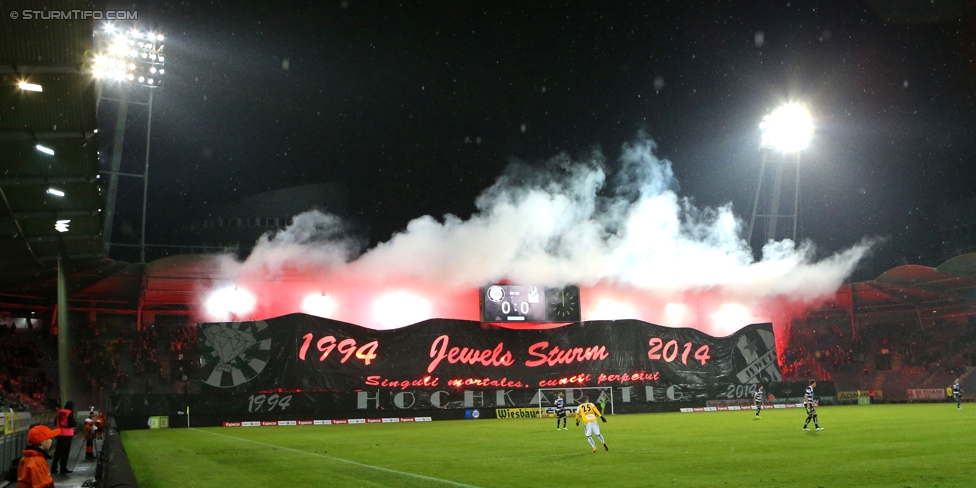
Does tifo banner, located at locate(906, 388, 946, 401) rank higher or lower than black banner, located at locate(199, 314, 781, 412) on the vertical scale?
lower

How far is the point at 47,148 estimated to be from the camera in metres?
26.6

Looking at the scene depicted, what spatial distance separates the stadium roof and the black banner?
9.39m

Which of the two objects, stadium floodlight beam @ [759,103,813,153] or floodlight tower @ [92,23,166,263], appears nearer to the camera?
floodlight tower @ [92,23,166,263]

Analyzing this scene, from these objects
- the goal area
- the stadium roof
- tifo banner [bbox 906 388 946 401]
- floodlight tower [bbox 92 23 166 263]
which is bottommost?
tifo banner [bbox 906 388 946 401]

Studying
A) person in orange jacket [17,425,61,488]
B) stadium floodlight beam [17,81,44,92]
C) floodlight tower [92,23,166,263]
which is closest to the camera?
person in orange jacket [17,425,61,488]

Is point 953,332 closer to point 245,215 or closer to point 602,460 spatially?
point 602,460

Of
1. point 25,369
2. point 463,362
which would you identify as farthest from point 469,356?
point 25,369

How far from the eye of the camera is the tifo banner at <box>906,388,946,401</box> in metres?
56.3

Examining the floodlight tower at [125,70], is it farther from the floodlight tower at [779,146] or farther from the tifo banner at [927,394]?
the tifo banner at [927,394]

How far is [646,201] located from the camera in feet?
180

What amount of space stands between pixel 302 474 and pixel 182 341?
37.8 m

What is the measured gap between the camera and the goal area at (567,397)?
49.7 metres

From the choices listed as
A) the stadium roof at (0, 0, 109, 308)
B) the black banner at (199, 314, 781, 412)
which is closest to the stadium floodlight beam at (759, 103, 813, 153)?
the black banner at (199, 314, 781, 412)

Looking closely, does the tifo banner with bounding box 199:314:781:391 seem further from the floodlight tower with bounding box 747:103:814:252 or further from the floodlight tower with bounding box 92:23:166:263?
the floodlight tower with bounding box 92:23:166:263
